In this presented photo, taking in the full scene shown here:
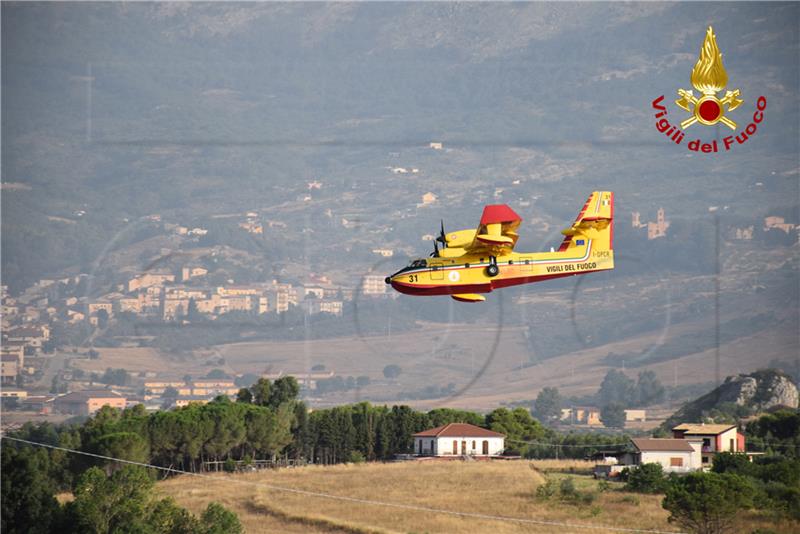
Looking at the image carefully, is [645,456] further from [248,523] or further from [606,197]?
[606,197]

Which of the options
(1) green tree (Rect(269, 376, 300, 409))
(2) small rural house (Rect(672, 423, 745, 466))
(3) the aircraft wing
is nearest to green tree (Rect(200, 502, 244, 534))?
(3) the aircraft wing

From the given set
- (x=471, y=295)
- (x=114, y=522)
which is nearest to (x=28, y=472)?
(x=114, y=522)

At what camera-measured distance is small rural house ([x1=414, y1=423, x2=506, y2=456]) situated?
458 feet

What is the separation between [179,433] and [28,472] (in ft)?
146

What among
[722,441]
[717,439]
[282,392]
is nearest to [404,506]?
[717,439]

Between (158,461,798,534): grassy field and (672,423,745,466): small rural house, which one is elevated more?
(672,423,745,466): small rural house

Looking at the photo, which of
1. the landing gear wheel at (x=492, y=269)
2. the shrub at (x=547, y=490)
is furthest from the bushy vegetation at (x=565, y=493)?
the landing gear wheel at (x=492, y=269)

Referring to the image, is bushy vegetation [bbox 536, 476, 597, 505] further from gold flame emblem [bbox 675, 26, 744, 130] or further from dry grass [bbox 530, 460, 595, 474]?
gold flame emblem [bbox 675, 26, 744, 130]

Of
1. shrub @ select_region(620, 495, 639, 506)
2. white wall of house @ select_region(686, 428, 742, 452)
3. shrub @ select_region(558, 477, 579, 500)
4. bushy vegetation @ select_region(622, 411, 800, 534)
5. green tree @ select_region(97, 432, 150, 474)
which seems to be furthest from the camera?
white wall of house @ select_region(686, 428, 742, 452)

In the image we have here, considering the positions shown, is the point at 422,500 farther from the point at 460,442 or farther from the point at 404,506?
the point at 460,442

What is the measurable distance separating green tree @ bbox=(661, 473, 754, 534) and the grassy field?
1.13 metres

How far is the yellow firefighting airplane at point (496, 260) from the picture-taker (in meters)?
56.3

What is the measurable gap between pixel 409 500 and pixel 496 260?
51.9 metres

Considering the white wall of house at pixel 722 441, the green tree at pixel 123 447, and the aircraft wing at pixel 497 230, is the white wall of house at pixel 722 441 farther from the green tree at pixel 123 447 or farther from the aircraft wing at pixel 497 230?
the aircraft wing at pixel 497 230
